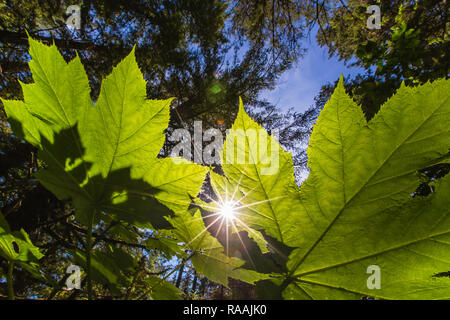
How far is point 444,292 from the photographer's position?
12.0 inches

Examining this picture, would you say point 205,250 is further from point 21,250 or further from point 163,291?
point 21,250

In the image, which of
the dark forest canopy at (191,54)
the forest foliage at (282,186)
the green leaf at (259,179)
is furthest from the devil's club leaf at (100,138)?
the dark forest canopy at (191,54)

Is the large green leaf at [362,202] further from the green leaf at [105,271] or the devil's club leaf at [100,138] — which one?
the green leaf at [105,271]

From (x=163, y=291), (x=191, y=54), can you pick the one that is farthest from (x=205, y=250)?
(x=191, y=54)

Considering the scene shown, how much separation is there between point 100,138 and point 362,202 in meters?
0.44

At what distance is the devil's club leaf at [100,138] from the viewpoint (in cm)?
38

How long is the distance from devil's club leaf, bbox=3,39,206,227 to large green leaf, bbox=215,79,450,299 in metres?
0.17

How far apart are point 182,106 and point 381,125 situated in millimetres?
3989

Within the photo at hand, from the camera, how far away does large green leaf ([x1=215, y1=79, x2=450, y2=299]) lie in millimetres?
290

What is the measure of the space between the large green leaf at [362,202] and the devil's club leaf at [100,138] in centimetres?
17

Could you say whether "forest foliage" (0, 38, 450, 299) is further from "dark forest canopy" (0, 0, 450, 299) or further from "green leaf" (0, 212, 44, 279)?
"dark forest canopy" (0, 0, 450, 299)

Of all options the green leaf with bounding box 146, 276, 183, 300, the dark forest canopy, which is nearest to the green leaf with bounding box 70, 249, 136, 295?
the green leaf with bounding box 146, 276, 183, 300

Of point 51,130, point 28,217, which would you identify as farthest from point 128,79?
point 28,217

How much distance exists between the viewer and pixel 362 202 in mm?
316
